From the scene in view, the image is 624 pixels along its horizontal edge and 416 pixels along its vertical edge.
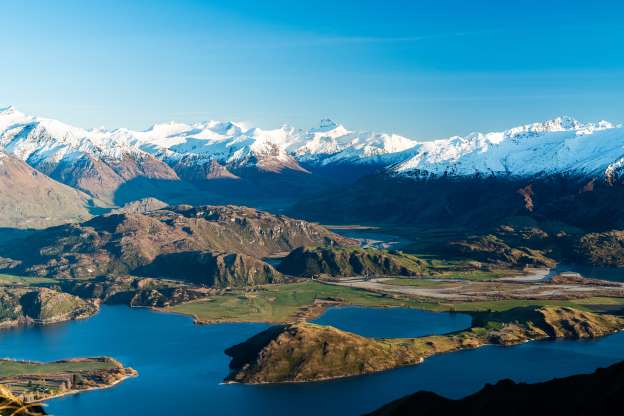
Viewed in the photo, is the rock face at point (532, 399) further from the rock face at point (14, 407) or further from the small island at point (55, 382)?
the small island at point (55, 382)

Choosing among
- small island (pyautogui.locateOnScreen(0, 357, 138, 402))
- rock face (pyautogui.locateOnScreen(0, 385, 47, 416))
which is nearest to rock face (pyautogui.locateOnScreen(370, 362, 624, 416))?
rock face (pyautogui.locateOnScreen(0, 385, 47, 416))

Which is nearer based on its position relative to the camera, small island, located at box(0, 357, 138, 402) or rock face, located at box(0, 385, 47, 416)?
rock face, located at box(0, 385, 47, 416)

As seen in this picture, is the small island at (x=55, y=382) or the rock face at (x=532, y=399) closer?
the rock face at (x=532, y=399)

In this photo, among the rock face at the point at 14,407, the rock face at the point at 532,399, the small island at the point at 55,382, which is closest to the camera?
the rock face at the point at 14,407

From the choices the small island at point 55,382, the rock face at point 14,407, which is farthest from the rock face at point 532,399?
the small island at point 55,382

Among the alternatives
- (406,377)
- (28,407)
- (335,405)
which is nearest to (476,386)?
(406,377)

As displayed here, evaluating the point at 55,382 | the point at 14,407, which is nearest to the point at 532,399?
the point at 14,407

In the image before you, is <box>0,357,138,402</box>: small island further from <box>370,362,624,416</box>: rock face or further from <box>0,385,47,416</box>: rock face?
<box>0,385,47,416</box>: rock face

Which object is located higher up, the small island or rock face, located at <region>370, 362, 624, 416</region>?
rock face, located at <region>370, 362, 624, 416</region>

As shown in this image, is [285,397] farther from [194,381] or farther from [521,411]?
[521,411]
